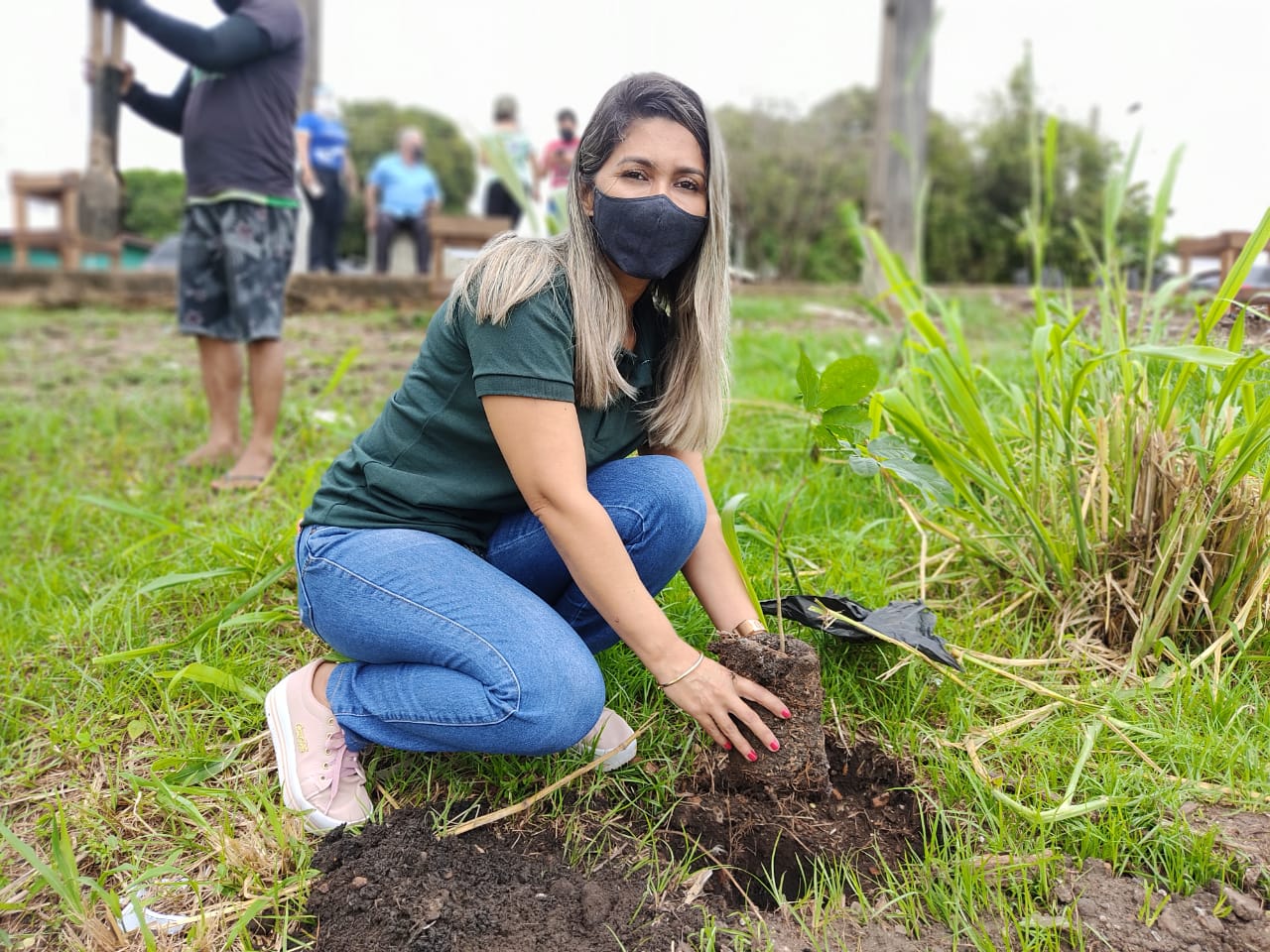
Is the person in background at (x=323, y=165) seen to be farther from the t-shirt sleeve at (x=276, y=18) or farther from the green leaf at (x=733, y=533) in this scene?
the green leaf at (x=733, y=533)

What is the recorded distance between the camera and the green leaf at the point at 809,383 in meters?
1.47

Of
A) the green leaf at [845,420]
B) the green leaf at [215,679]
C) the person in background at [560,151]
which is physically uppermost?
the person in background at [560,151]

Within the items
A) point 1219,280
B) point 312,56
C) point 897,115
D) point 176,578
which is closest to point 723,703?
point 176,578

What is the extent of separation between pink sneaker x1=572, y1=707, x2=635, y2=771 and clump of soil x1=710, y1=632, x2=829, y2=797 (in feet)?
0.70

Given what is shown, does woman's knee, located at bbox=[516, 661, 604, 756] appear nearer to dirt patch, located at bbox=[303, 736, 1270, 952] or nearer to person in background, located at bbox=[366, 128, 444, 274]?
dirt patch, located at bbox=[303, 736, 1270, 952]

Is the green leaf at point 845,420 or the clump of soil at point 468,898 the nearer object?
the clump of soil at point 468,898

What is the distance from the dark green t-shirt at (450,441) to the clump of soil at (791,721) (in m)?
0.46

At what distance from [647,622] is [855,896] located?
50 cm

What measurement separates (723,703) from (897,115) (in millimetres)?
6178

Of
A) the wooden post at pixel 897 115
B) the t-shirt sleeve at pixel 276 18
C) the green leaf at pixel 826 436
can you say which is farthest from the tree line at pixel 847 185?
the green leaf at pixel 826 436

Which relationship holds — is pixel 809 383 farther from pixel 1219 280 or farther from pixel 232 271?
pixel 232 271

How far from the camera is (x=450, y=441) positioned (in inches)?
62.5

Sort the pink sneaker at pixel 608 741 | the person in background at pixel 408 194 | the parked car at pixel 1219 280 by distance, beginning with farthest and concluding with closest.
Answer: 1. the person in background at pixel 408 194
2. the parked car at pixel 1219 280
3. the pink sneaker at pixel 608 741

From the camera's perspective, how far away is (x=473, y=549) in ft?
5.50
